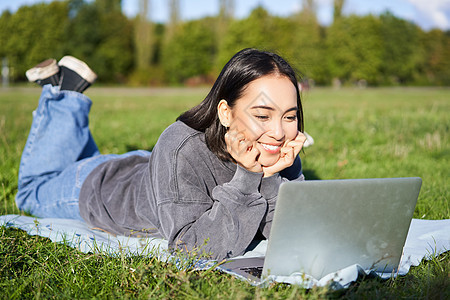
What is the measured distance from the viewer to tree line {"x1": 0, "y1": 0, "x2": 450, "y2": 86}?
123ft

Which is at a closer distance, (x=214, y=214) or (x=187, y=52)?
(x=214, y=214)

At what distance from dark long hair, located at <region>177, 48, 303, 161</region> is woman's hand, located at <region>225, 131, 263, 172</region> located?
0.16m

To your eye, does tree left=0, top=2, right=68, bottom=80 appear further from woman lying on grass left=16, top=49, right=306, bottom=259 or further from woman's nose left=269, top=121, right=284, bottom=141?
woman's nose left=269, top=121, right=284, bottom=141

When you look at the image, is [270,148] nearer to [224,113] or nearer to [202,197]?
[224,113]

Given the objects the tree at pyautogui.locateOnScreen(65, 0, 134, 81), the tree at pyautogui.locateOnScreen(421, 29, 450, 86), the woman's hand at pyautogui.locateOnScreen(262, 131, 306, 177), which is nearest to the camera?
the woman's hand at pyautogui.locateOnScreen(262, 131, 306, 177)

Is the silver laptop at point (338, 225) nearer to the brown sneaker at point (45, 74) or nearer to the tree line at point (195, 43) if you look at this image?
the brown sneaker at point (45, 74)

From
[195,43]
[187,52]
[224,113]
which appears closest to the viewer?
[224,113]

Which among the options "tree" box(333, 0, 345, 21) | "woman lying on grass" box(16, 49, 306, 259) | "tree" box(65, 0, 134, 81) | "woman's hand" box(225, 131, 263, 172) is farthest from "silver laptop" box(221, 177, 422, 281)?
"tree" box(333, 0, 345, 21)

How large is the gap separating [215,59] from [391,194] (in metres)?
39.5

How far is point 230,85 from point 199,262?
0.93 meters

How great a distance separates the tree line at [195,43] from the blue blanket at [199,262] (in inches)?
1326

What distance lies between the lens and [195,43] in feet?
130

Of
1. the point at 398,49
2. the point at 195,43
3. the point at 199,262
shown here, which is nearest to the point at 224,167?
the point at 199,262

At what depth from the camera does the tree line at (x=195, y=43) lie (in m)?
37.4
